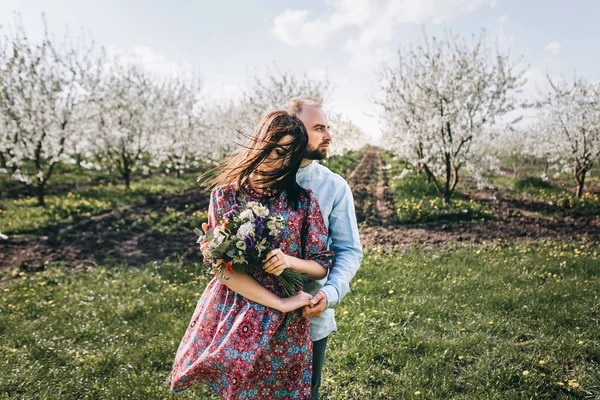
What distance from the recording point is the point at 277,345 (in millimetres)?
1657

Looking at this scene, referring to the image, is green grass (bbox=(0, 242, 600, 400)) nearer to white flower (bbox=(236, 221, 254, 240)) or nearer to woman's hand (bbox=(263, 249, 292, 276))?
woman's hand (bbox=(263, 249, 292, 276))

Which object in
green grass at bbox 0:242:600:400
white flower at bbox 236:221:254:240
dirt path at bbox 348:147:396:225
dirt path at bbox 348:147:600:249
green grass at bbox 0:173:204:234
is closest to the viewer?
white flower at bbox 236:221:254:240

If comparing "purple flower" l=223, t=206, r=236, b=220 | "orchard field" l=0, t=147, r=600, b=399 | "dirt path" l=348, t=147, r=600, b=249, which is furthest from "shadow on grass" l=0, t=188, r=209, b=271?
"purple flower" l=223, t=206, r=236, b=220

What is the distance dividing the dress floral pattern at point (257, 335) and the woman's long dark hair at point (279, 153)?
0.05 m

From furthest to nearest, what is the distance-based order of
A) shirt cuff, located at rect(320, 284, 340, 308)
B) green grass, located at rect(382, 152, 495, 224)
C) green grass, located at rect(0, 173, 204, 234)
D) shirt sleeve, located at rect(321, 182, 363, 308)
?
green grass, located at rect(382, 152, 495, 224) < green grass, located at rect(0, 173, 204, 234) < shirt sleeve, located at rect(321, 182, 363, 308) < shirt cuff, located at rect(320, 284, 340, 308)

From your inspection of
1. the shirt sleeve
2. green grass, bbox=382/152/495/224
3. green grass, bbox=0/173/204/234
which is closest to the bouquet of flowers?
the shirt sleeve

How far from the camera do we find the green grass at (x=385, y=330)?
3338mm

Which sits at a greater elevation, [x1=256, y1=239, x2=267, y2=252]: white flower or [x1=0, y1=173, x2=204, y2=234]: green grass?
[x1=256, y1=239, x2=267, y2=252]: white flower

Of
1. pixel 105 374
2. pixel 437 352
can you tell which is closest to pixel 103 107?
→ pixel 105 374

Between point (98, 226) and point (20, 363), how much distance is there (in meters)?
6.48

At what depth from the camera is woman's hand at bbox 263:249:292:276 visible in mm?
1608

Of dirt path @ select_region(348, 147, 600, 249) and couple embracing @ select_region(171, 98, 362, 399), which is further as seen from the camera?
dirt path @ select_region(348, 147, 600, 249)

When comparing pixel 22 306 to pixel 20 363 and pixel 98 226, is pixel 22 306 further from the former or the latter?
pixel 98 226

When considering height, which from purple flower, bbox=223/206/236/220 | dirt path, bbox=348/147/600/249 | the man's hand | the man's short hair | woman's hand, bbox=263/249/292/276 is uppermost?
the man's short hair
